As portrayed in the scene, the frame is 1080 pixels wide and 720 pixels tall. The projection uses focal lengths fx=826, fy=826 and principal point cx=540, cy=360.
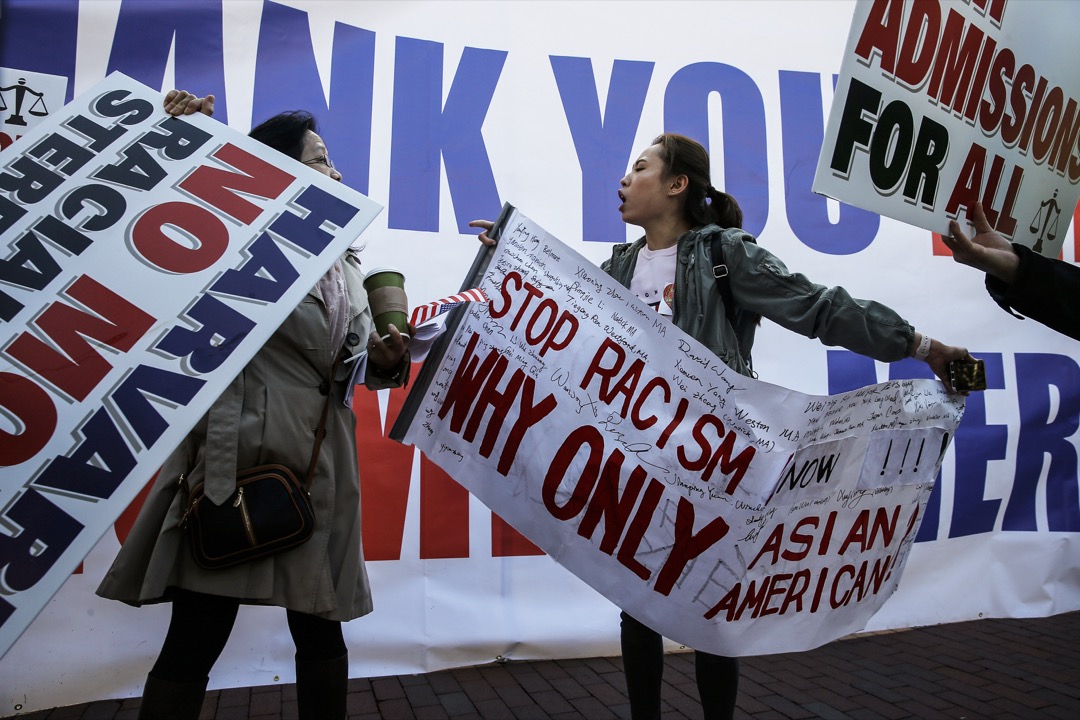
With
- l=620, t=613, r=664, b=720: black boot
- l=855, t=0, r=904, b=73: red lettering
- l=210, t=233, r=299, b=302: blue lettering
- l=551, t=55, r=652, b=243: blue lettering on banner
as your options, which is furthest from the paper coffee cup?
l=551, t=55, r=652, b=243: blue lettering on banner

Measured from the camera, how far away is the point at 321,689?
72.4 inches

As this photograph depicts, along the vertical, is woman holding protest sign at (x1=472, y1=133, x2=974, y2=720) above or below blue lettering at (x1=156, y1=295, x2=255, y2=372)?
above

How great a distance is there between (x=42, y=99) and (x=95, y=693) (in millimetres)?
1952

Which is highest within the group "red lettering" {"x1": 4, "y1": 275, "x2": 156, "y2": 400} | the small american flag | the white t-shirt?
the white t-shirt

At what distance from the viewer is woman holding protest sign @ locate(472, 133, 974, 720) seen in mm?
1973

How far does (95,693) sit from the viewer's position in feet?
8.84

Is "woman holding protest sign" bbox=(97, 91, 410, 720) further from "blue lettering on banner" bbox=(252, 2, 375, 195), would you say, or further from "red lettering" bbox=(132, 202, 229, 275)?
"blue lettering on banner" bbox=(252, 2, 375, 195)

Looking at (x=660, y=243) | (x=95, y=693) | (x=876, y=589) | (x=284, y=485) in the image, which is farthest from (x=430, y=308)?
(x=95, y=693)

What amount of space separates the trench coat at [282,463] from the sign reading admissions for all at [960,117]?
Answer: 1.17 meters

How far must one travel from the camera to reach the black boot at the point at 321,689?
1.84 meters

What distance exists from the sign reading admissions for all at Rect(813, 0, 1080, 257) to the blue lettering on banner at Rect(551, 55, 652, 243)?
1445 millimetres

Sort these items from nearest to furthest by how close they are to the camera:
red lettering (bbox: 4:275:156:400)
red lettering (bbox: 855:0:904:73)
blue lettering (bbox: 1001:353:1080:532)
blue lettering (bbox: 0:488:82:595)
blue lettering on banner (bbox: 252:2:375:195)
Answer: blue lettering (bbox: 0:488:82:595)
red lettering (bbox: 4:275:156:400)
red lettering (bbox: 855:0:904:73)
blue lettering on banner (bbox: 252:2:375:195)
blue lettering (bbox: 1001:353:1080:532)

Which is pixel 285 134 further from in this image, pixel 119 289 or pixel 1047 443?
pixel 1047 443

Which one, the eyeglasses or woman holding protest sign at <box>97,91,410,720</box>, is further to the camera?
the eyeglasses
